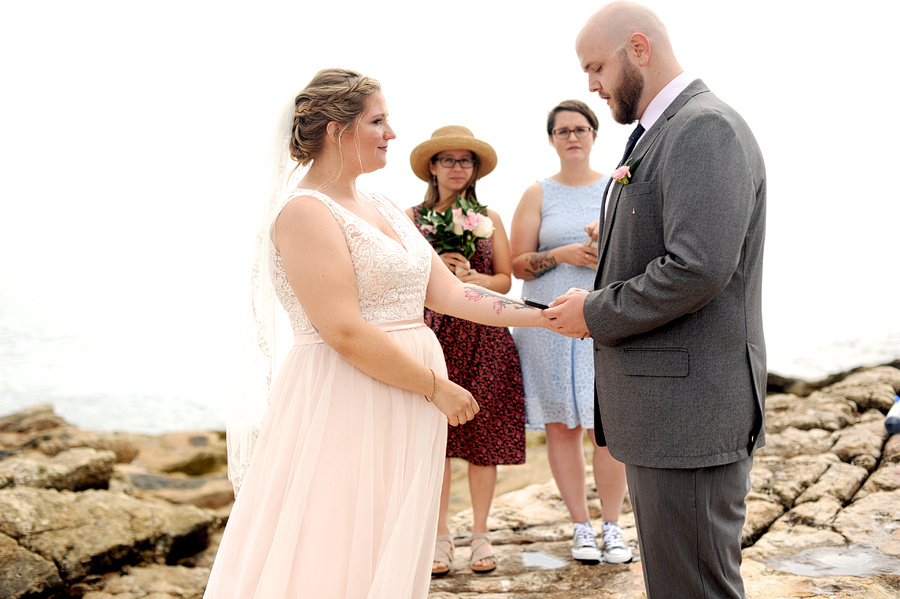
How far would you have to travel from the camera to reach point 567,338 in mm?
3471

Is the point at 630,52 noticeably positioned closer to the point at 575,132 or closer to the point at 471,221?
the point at 471,221

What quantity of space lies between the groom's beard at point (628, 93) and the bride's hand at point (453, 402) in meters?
0.99

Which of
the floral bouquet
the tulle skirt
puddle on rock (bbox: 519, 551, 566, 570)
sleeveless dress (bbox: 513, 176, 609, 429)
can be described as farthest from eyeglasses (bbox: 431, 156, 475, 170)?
puddle on rock (bbox: 519, 551, 566, 570)

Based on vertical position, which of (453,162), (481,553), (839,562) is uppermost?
(453,162)

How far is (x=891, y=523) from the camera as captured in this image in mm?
3221

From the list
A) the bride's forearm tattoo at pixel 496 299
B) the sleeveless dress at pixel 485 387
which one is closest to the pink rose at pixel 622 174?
the bride's forearm tattoo at pixel 496 299

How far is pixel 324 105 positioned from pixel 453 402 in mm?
1054

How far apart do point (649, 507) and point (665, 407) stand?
29cm

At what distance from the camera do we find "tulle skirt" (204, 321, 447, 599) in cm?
193

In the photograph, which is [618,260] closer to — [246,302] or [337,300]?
[337,300]

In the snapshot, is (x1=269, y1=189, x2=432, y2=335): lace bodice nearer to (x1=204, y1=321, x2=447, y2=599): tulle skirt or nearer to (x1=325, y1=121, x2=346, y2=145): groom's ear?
(x1=204, y1=321, x2=447, y2=599): tulle skirt

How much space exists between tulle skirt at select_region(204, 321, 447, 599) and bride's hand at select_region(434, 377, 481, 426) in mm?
85

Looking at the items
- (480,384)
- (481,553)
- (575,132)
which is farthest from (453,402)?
(575,132)

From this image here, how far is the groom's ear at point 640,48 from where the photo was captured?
6.20ft
